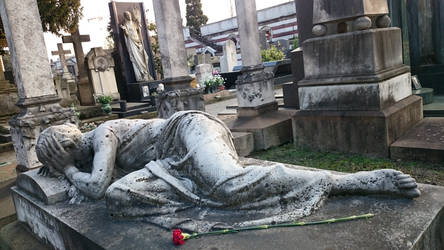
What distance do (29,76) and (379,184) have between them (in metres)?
4.02

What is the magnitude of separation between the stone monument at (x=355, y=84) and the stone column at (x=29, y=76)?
3.23 metres

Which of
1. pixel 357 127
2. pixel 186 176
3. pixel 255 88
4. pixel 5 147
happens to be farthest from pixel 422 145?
pixel 5 147

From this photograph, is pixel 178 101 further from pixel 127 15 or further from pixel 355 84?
pixel 127 15

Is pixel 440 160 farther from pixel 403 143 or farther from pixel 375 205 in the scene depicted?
pixel 375 205

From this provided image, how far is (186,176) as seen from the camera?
240cm

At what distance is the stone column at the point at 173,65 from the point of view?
5.00 meters

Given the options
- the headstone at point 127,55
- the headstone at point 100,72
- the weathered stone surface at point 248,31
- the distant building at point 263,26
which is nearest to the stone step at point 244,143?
the weathered stone surface at point 248,31

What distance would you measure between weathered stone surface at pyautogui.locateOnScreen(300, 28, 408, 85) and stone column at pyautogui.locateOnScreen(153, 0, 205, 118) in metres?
1.70

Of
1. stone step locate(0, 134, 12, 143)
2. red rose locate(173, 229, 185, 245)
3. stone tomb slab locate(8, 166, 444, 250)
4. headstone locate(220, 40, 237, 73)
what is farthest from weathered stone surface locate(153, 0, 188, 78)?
headstone locate(220, 40, 237, 73)

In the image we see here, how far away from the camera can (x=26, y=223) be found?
3193 millimetres

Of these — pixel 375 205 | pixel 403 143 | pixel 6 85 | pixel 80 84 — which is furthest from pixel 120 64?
pixel 375 205

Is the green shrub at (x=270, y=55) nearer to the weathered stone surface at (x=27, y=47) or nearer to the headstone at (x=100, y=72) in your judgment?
the headstone at (x=100, y=72)

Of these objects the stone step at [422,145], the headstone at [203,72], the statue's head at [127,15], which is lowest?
the stone step at [422,145]

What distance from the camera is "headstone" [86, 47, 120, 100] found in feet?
43.6
